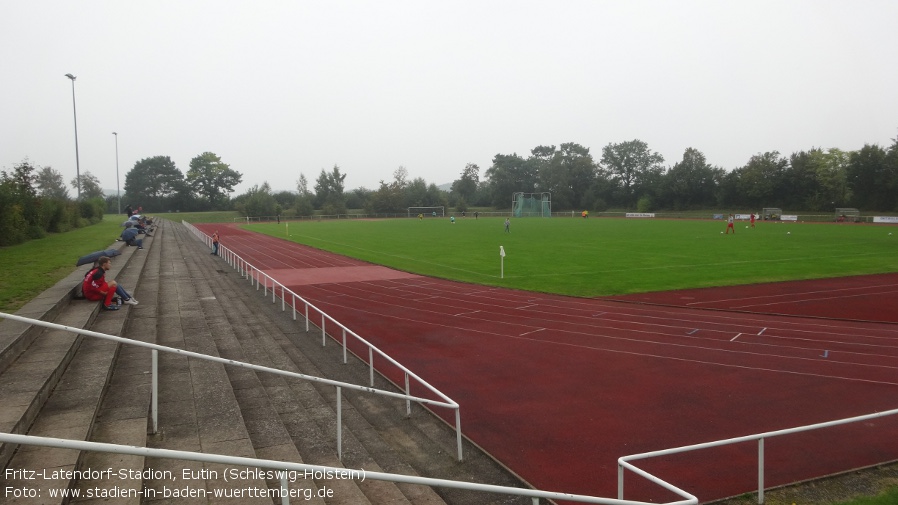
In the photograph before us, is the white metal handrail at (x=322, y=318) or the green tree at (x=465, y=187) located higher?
the green tree at (x=465, y=187)

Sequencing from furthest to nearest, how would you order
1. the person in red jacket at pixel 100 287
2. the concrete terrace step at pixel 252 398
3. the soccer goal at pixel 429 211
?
the soccer goal at pixel 429 211 → the person in red jacket at pixel 100 287 → the concrete terrace step at pixel 252 398

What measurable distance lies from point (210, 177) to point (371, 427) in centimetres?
12305

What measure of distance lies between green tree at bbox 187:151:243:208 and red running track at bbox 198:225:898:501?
369 ft

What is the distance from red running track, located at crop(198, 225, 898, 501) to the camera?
22.8 ft

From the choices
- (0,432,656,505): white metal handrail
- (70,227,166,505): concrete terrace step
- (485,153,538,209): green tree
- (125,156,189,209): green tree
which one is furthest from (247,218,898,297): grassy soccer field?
(125,156,189,209): green tree

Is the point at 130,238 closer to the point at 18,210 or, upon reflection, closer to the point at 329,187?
the point at 18,210

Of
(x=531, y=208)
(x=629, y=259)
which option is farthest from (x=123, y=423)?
(x=531, y=208)

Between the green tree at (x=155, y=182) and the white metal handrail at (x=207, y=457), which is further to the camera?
the green tree at (x=155, y=182)

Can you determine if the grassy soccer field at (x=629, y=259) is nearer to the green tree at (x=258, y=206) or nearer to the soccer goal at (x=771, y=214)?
the soccer goal at (x=771, y=214)

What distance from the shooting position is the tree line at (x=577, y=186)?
252 ft

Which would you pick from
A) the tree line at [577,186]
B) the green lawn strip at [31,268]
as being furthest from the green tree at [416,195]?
the green lawn strip at [31,268]

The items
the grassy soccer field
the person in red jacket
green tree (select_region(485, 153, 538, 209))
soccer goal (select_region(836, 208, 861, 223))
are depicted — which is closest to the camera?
the person in red jacket

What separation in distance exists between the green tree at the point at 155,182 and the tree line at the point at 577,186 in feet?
0.70

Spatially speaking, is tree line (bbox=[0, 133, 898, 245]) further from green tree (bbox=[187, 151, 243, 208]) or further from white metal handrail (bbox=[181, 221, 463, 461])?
white metal handrail (bbox=[181, 221, 463, 461])
